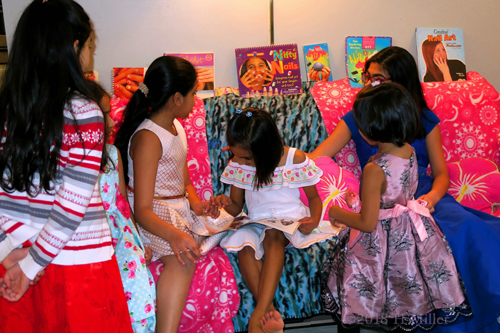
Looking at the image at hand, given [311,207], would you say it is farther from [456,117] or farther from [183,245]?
[456,117]

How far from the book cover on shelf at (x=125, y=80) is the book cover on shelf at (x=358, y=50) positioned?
125cm

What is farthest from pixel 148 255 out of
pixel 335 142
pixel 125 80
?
pixel 125 80

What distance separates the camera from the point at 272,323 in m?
1.44

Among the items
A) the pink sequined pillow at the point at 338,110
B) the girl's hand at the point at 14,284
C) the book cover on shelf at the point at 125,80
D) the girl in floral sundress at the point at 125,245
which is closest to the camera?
the girl's hand at the point at 14,284

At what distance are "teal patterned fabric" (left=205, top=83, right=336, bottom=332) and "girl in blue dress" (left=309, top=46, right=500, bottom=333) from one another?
0.14m

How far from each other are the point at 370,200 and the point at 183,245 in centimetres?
66

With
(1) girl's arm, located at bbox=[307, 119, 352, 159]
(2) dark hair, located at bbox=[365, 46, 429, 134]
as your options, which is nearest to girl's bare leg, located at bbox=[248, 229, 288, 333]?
(1) girl's arm, located at bbox=[307, 119, 352, 159]

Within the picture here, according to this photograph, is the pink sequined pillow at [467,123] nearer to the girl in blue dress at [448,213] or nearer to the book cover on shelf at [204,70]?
the girl in blue dress at [448,213]

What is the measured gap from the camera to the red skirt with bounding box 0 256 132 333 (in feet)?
3.63

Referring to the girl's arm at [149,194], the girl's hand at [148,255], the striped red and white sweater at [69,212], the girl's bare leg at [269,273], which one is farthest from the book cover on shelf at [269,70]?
the striped red and white sweater at [69,212]

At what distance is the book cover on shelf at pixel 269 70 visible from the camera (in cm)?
254

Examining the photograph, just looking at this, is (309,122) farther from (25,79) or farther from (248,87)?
(25,79)

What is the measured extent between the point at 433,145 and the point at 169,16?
5.36 feet

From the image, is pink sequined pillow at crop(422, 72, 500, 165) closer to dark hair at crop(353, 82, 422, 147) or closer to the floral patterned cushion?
dark hair at crop(353, 82, 422, 147)
